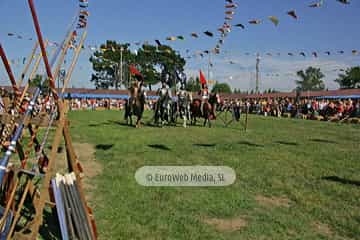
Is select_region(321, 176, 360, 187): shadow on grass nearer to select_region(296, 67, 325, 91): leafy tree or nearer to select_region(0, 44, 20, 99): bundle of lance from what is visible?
select_region(0, 44, 20, 99): bundle of lance

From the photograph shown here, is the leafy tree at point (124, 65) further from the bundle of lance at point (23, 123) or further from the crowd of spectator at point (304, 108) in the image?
the bundle of lance at point (23, 123)

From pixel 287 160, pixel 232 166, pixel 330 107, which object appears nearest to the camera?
pixel 232 166

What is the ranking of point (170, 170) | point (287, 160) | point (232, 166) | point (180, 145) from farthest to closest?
point (180, 145), point (287, 160), point (232, 166), point (170, 170)

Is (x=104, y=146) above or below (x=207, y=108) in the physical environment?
below

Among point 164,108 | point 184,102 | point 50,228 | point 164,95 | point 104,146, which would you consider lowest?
point 50,228

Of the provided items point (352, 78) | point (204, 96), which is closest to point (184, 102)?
point (204, 96)

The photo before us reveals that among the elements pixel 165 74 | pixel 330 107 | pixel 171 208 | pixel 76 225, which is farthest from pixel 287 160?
pixel 330 107

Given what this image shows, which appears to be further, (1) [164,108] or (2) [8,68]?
(1) [164,108]

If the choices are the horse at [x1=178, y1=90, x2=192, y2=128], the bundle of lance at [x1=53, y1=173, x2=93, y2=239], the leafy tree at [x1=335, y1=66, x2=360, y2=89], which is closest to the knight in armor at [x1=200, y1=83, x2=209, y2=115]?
the horse at [x1=178, y1=90, x2=192, y2=128]

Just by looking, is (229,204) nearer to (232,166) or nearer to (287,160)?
(232,166)

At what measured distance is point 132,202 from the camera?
459 centimetres

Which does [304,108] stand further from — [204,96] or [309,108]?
[204,96]

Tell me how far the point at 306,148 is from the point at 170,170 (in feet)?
16.4

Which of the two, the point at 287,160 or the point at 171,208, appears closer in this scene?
the point at 171,208
